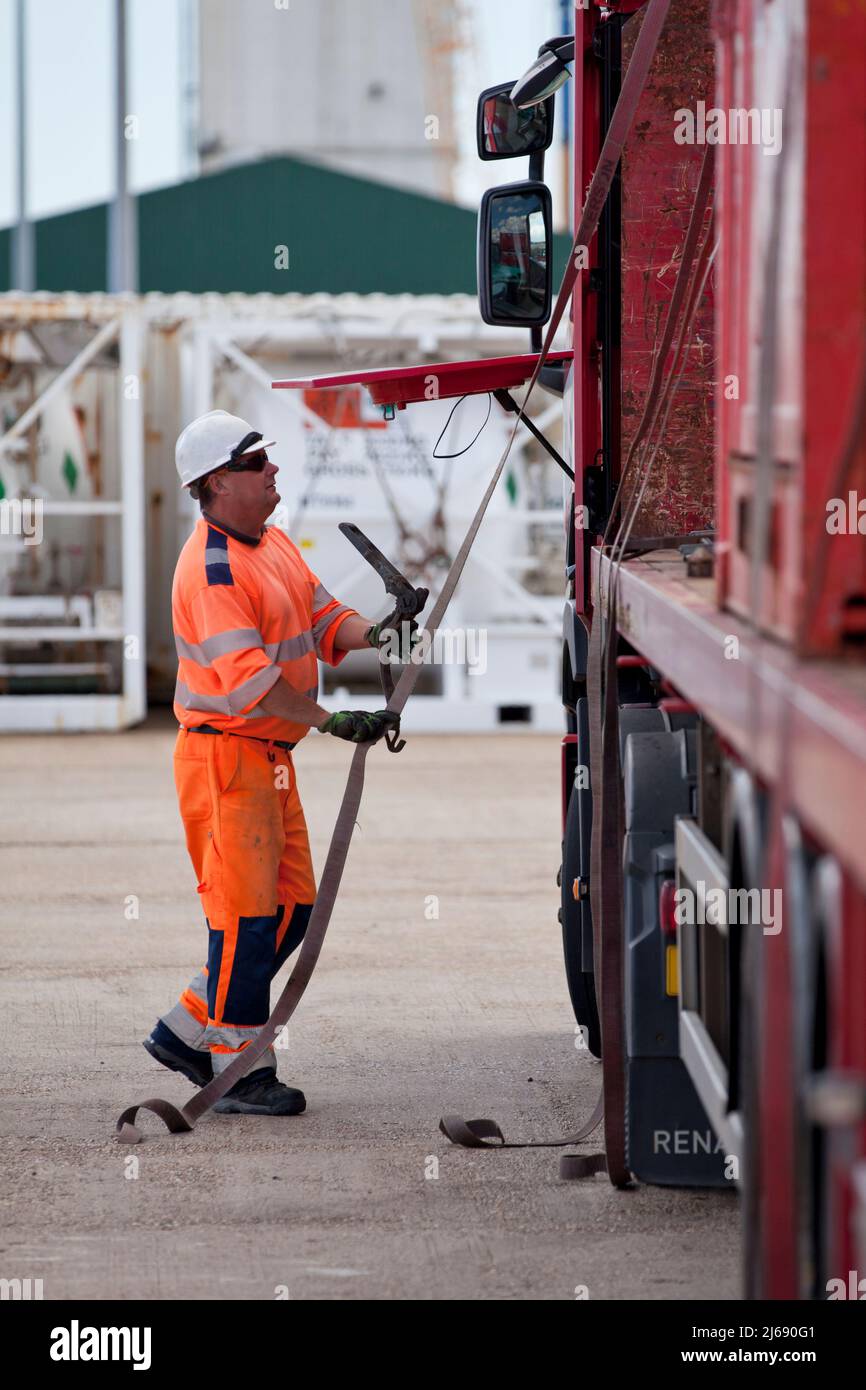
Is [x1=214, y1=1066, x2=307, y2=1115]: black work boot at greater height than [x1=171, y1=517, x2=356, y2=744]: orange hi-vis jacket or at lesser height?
lesser

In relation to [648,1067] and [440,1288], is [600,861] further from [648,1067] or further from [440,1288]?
[440,1288]

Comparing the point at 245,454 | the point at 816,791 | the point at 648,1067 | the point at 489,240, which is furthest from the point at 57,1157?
the point at 816,791

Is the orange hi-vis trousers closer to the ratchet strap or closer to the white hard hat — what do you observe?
the ratchet strap

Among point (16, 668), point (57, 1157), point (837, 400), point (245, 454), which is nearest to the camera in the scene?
point (837, 400)

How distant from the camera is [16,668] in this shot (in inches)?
587

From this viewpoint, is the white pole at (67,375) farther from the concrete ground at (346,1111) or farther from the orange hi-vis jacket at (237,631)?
the orange hi-vis jacket at (237,631)

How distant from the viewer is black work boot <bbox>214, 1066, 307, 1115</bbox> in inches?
202

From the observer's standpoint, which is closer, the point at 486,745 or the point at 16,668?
the point at 486,745

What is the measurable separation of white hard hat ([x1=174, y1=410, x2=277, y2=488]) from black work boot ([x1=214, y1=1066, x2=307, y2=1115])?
67.7 inches

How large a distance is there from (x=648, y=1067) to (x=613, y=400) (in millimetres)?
1902

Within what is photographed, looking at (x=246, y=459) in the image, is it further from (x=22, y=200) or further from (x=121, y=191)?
(x=22, y=200)

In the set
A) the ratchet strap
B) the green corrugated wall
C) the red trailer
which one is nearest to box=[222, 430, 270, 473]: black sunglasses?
Answer: the red trailer

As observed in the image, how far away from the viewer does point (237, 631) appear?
496 cm

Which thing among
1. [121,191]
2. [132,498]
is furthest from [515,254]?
[121,191]
